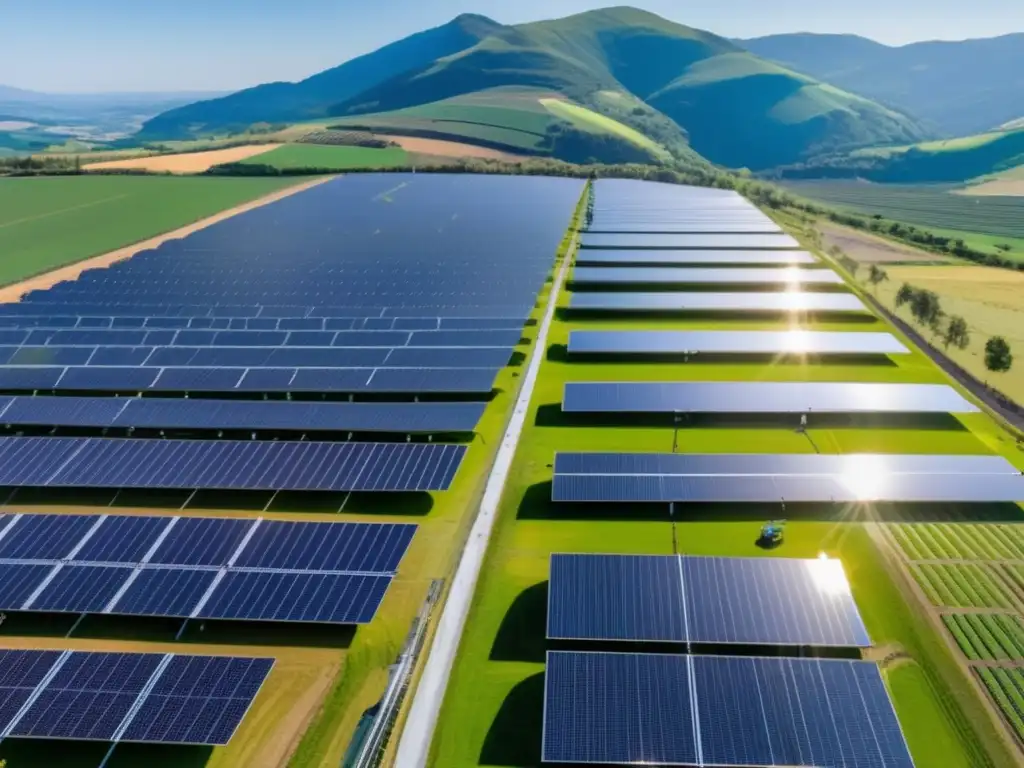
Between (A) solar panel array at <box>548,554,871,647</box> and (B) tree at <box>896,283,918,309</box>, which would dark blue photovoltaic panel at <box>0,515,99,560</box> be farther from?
(B) tree at <box>896,283,918,309</box>

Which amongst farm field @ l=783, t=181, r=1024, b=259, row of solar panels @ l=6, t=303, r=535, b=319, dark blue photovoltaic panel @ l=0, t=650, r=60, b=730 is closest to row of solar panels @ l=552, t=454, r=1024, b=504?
dark blue photovoltaic panel @ l=0, t=650, r=60, b=730

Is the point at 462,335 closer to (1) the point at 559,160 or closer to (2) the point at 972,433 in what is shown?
(2) the point at 972,433

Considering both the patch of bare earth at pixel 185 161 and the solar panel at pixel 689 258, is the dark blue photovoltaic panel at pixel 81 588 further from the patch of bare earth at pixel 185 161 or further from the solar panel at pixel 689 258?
the patch of bare earth at pixel 185 161

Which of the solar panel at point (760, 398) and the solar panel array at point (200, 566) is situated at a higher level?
the solar panel at point (760, 398)

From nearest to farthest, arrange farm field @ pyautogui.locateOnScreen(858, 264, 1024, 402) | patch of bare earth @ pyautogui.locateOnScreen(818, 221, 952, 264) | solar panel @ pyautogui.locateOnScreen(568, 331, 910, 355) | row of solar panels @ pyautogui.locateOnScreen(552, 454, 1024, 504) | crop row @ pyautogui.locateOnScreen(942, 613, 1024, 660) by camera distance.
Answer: crop row @ pyautogui.locateOnScreen(942, 613, 1024, 660) → row of solar panels @ pyautogui.locateOnScreen(552, 454, 1024, 504) → solar panel @ pyautogui.locateOnScreen(568, 331, 910, 355) → farm field @ pyautogui.locateOnScreen(858, 264, 1024, 402) → patch of bare earth @ pyautogui.locateOnScreen(818, 221, 952, 264)

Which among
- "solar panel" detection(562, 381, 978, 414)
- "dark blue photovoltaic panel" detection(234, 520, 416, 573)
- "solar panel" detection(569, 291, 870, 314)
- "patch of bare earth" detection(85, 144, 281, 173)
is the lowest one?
"dark blue photovoltaic panel" detection(234, 520, 416, 573)

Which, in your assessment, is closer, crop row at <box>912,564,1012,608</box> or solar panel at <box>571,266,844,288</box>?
crop row at <box>912,564,1012,608</box>

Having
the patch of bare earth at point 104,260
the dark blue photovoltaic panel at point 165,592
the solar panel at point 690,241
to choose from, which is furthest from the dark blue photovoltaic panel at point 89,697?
the solar panel at point 690,241

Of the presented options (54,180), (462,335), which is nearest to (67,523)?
(462,335)
